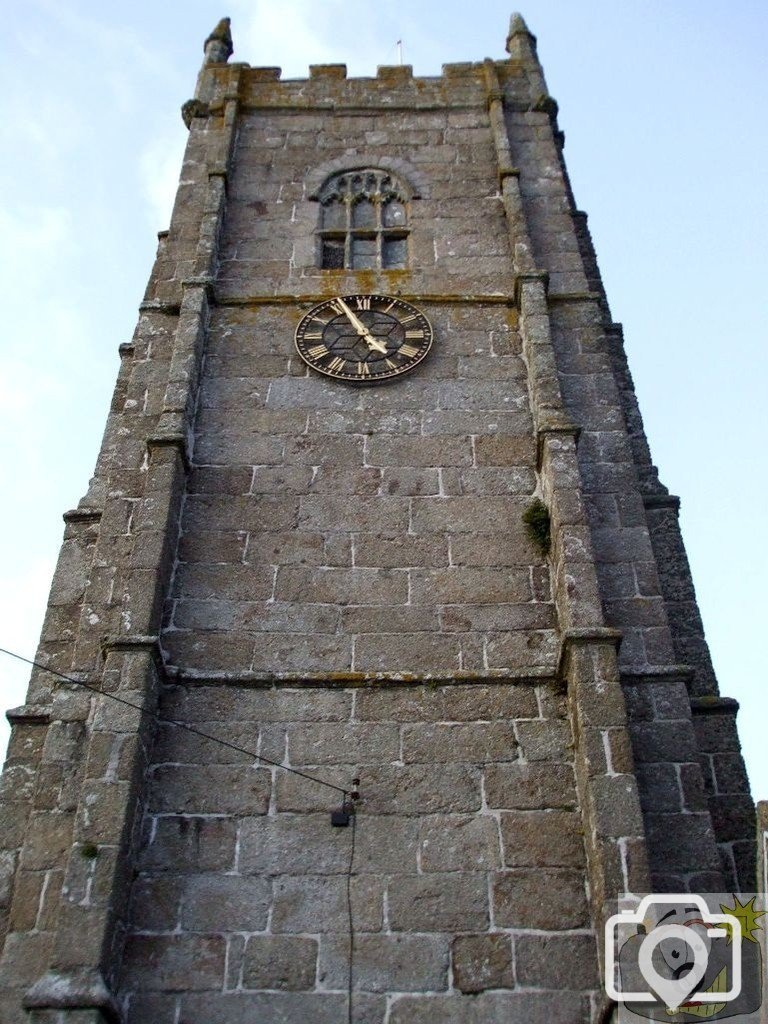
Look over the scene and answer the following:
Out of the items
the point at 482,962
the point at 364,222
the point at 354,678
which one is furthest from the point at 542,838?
Result: the point at 364,222

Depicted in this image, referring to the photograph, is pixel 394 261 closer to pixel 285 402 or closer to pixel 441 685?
pixel 285 402

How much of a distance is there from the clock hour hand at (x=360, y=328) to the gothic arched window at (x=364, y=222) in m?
1.07

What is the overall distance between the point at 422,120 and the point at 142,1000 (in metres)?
11.9

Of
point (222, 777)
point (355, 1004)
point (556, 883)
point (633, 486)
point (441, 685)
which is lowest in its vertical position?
point (355, 1004)

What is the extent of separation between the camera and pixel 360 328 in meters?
12.3

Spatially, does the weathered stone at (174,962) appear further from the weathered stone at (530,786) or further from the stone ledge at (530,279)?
the stone ledge at (530,279)

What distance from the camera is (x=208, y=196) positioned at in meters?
13.9

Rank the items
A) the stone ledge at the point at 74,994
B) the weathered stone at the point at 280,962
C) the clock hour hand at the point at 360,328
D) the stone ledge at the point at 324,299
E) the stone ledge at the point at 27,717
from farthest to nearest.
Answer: the stone ledge at the point at 324,299 → the clock hour hand at the point at 360,328 → the stone ledge at the point at 27,717 → the weathered stone at the point at 280,962 → the stone ledge at the point at 74,994

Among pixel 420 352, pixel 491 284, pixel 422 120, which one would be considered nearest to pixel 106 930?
pixel 420 352

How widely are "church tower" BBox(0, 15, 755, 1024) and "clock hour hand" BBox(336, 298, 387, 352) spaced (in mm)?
61

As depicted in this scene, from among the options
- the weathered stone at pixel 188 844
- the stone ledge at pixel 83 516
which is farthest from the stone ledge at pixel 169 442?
the weathered stone at pixel 188 844

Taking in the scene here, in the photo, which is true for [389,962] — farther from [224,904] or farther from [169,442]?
[169,442]

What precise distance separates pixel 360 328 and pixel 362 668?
4398mm

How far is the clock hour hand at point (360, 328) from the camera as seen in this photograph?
12055 millimetres
